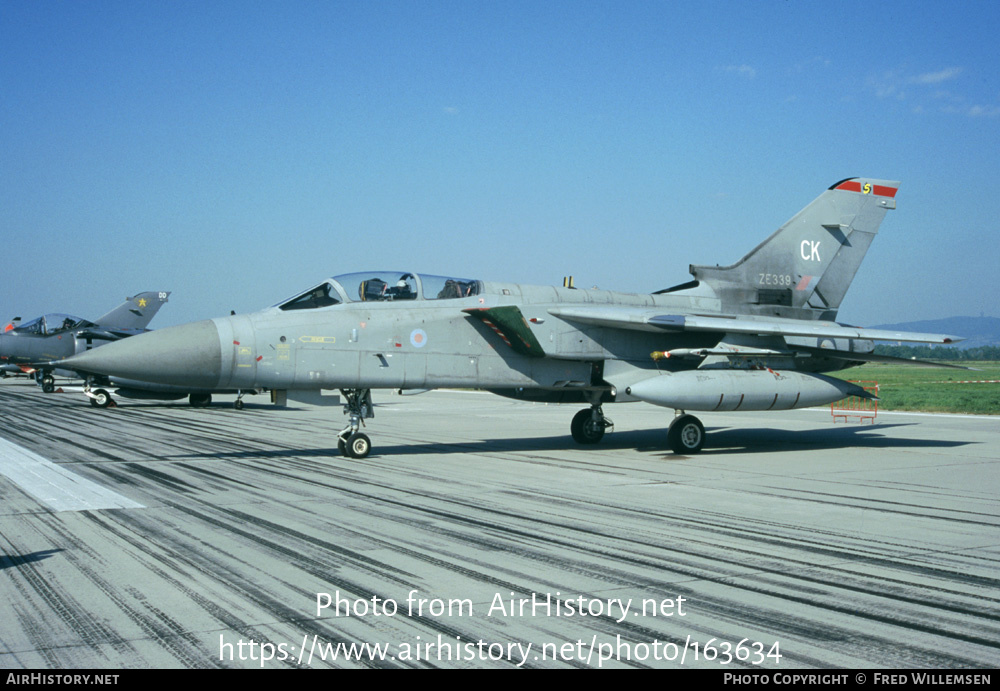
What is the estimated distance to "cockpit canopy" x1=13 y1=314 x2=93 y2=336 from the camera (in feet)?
100

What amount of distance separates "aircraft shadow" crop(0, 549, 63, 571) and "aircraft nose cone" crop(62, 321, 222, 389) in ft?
14.6

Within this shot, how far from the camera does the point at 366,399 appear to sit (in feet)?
40.3

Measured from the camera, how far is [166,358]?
33.7 ft

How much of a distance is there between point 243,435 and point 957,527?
13.6 m

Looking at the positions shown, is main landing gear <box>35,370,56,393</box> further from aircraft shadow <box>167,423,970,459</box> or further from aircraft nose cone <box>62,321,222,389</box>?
aircraft nose cone <box>62,321,222,389</box>

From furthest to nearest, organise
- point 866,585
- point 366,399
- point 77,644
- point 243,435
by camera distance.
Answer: point 243,435 → point 366,399 → point 866,585 → point 77,644

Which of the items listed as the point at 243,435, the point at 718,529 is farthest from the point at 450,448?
the point at 718,529

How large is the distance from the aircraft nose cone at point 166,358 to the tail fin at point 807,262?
31.4 ft

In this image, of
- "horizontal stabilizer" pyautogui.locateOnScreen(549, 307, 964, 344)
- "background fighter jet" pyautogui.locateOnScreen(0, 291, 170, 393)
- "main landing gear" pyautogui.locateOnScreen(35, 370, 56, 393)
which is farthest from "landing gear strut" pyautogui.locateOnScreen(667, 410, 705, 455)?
"main landing gear" pyautogui.locateOnScreen(35, 370, 56, 393)

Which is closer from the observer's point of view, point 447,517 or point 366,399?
point 447,517

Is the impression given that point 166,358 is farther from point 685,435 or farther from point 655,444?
point 655,444

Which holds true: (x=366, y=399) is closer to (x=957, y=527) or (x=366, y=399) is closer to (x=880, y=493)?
(x=880, y=493)

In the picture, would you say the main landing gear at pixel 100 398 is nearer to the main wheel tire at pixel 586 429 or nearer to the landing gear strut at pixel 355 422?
the landing gear strut at pixel 355 422

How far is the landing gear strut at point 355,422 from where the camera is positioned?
1214 centimetres
